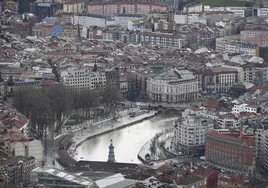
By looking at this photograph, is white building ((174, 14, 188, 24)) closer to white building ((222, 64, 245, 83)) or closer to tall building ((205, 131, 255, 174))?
white building ((222, 64, 245, 83))

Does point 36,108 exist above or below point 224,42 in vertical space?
below

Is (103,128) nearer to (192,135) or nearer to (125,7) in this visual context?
(192,135)

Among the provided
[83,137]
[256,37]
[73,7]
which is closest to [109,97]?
[83,137]

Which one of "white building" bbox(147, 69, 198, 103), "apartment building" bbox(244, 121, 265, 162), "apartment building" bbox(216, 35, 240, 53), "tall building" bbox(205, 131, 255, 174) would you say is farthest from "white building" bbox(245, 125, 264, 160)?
"apartment building" bbox(216, 35, 240, 53)

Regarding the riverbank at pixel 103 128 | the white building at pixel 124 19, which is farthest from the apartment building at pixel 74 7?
the riverbank at pixel 103 128

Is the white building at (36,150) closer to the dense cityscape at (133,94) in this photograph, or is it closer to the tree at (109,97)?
the dense cityscape at (133,94)

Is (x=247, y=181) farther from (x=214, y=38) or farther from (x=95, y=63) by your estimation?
(x=214, y=38)
